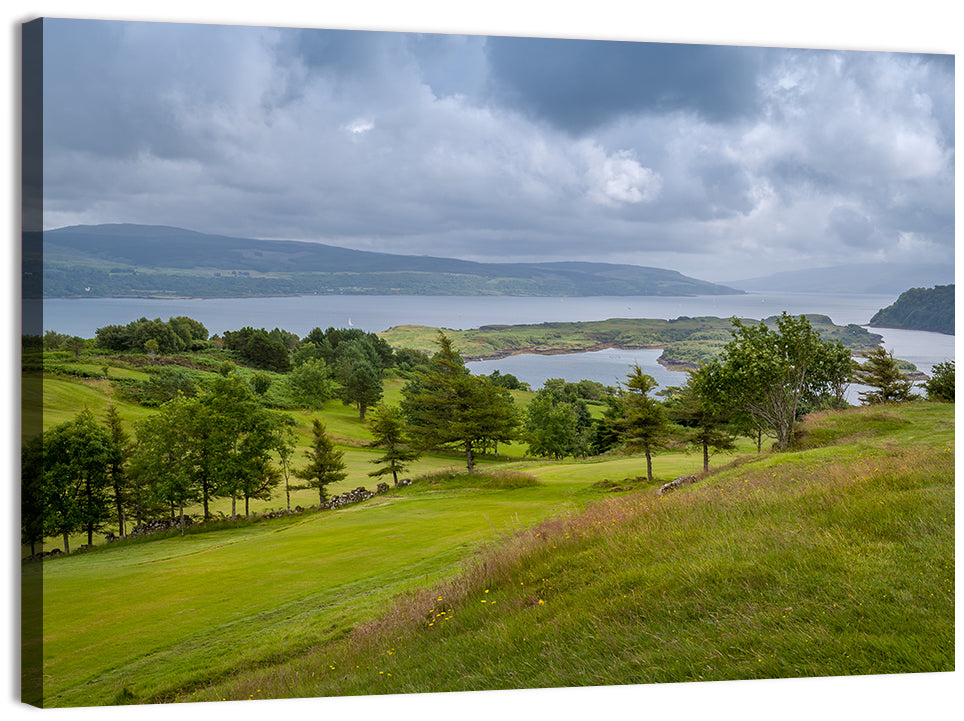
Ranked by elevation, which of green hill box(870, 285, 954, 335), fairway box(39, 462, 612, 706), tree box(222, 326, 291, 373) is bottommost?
fairway box(39, 462, 612, 706)

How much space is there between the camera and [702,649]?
3.89m

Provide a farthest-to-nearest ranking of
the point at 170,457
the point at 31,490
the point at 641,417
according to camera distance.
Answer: the point at 641,417, the point at 170,457, the point at 31,490

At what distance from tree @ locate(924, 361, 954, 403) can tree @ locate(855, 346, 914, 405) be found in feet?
0.67

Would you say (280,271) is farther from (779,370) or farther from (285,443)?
(779,370)

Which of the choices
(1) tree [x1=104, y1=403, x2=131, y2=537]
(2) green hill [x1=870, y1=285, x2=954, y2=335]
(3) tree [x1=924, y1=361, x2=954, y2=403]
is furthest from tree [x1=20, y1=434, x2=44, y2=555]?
(3) tree [x1=924, y1=361, x2=954, y2=403]

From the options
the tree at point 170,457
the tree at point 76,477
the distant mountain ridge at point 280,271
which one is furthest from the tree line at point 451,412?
the distant mountain ridge at point 280,271

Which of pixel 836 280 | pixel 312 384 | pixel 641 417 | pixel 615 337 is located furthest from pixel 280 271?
pixel 836 280

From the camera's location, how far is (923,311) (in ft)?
20.4

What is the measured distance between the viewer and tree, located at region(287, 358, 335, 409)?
6.17m

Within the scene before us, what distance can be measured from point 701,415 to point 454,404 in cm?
252

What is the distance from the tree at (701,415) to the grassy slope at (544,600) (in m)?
1.13

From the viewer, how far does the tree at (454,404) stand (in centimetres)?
654

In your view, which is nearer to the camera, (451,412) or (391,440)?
(391,440)

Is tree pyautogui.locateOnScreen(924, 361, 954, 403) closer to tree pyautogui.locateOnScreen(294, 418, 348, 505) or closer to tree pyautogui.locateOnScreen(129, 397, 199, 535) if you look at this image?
Answer: tree pyautogui.locateOnScreen(294, 418, 348, 505)
